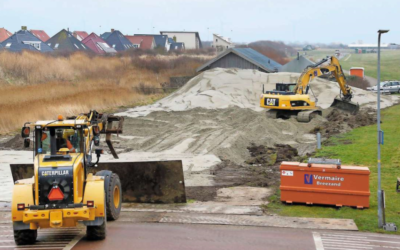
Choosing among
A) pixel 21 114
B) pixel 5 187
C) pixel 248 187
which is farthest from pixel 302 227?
pixel 21 114

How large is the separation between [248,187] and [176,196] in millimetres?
3266

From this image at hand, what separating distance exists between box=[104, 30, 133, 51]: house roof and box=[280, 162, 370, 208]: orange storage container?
97007mm

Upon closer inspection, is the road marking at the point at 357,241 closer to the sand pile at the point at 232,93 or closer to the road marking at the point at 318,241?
the road marking at the point at 318,241

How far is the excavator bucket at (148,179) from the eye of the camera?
16969 mm

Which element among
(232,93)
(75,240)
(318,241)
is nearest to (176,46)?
(232,93)

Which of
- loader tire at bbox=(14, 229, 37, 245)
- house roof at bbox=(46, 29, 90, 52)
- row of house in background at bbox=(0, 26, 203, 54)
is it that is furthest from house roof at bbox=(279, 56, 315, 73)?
loader tire at bbox=(14, 229, 37, 245)

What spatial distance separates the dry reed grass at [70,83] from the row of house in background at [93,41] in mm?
20067

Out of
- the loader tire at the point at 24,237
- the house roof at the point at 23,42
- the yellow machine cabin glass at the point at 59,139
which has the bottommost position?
the loader tire at the point at 24,237

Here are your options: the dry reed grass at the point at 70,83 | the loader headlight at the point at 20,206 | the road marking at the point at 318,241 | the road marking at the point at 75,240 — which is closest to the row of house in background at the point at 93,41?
the dry reed grass at the point at 70,83

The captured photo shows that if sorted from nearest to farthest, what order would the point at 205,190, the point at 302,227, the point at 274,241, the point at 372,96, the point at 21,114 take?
the point at 274,241 → the point at 302,227 → the point at 205,190 → the point at 21,114 → the point at 372,96

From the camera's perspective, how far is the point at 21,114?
114ft

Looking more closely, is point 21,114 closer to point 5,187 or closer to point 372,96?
point 5,187

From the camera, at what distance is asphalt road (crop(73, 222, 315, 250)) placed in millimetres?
13094

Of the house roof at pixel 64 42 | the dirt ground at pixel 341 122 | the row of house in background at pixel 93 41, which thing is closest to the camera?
the dirt ground at pixel 341 122
